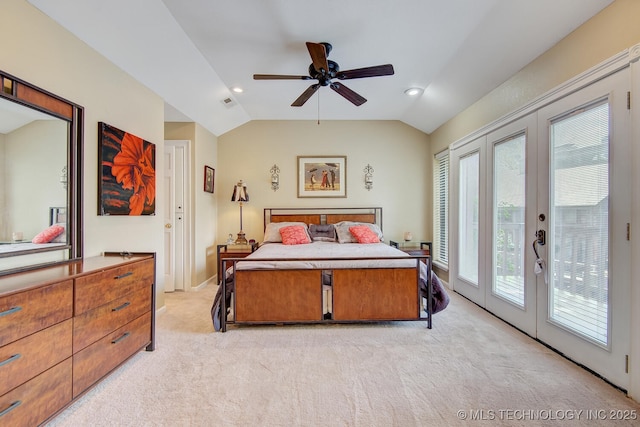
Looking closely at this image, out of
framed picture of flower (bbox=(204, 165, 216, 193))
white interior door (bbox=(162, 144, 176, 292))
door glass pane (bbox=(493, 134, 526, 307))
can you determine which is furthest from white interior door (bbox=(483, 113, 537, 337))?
white interior door (bbox=(162, 144, 176, 292))

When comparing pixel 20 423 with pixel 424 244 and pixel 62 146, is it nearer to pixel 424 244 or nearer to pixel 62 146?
pixel 62 146

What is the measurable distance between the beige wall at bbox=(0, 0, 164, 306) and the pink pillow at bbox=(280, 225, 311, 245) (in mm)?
1660

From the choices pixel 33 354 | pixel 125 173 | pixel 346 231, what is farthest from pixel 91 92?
pixel 346 231

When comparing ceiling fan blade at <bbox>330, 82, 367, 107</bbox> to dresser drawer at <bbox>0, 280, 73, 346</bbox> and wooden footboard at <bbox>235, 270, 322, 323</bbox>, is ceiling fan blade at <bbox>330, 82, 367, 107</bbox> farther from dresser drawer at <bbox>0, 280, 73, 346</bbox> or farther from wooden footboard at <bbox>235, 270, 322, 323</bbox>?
dresser drawer at <bbox>0, 280, 73, 346</bbox>

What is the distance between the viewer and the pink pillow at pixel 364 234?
4195 millimetres

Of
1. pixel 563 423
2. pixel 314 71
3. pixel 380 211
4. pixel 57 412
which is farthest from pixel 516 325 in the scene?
pixel 57 412

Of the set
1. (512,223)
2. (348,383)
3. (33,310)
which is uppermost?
(512,223)

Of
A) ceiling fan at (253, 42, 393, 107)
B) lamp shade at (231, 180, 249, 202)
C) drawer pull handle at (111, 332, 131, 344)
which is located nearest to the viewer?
drawer pull handle at (111, 332, 131, 344)

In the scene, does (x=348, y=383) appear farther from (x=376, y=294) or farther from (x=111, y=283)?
(x=111, y=283)

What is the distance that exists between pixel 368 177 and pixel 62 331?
437cm

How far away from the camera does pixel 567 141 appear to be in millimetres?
2244

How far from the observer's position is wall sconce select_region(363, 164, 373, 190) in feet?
16.4

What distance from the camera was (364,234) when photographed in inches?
167

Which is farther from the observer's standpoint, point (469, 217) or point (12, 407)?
point (469, 217)
